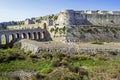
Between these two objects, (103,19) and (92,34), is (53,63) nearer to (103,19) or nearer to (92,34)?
(92,34)

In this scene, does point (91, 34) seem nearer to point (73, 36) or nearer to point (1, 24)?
point (73, 36)

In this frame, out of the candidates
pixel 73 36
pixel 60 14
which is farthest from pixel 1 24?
pixel 73 36

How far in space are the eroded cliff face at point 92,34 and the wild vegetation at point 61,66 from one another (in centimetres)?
1577

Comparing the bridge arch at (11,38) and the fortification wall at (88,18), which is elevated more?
the fortification wall at (88,18)

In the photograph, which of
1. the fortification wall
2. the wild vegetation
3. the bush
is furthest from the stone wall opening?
the bush

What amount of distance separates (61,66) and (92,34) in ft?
81.9

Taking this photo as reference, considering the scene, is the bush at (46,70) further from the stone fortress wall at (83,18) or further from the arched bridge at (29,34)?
the arched bridge at (29,34)

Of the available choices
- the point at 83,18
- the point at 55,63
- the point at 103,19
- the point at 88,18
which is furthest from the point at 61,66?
the point at 103,19

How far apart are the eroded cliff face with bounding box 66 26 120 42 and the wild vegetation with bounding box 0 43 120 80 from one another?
15.8 metres

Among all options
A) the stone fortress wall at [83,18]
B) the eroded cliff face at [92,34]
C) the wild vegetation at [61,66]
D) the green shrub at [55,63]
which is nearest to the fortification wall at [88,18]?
the stone fortress wall at [83,18]

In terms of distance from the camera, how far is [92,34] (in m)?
53.5

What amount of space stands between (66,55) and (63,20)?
69.5 feet

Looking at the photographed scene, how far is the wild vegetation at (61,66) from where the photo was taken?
2559cm

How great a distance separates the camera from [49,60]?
3278cm
